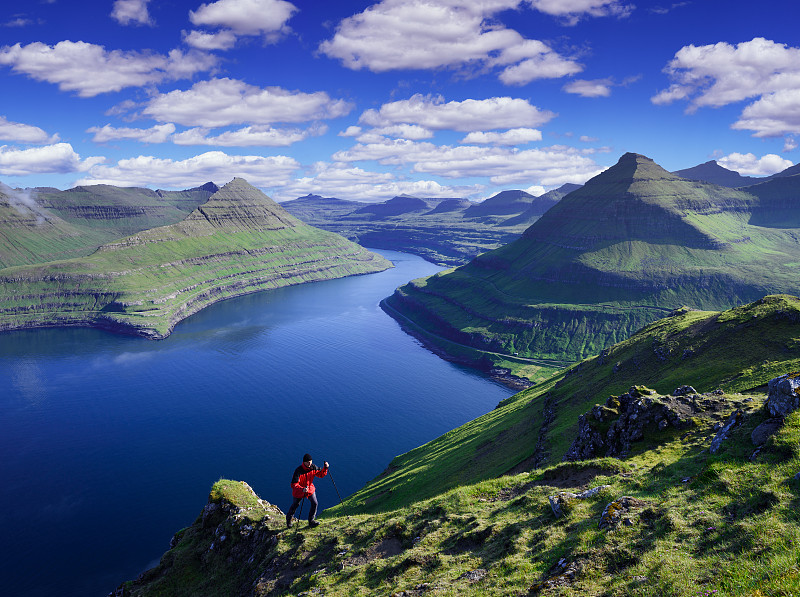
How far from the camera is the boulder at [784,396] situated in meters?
26.4

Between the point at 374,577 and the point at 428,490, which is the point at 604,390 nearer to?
the point at 428,490

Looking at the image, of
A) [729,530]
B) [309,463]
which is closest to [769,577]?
[729,530]

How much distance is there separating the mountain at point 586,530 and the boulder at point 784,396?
0.62 feet

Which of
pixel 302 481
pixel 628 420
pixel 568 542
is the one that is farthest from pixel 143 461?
pixel 568 542

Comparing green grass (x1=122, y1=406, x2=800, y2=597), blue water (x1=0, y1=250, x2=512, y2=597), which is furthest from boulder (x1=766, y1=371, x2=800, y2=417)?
blue water (x1=0, y1=250, x2=512, y2=597)

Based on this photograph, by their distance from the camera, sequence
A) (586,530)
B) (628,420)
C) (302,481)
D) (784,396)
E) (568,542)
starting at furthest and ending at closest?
(628,420), (302,481), (784,396), (586,530), (568,542)

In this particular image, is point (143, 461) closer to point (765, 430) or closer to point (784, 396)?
point (765, 430)

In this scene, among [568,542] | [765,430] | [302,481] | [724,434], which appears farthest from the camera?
[302,481]

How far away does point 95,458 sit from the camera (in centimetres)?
14988

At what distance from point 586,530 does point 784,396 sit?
50.1ft

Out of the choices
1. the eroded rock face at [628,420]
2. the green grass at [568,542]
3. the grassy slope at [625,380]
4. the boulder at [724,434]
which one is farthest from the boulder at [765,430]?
the grassy slope at [625,380]

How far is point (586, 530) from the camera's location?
77.8 ft

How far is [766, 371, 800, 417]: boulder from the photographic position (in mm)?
26438

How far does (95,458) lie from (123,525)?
151ft
